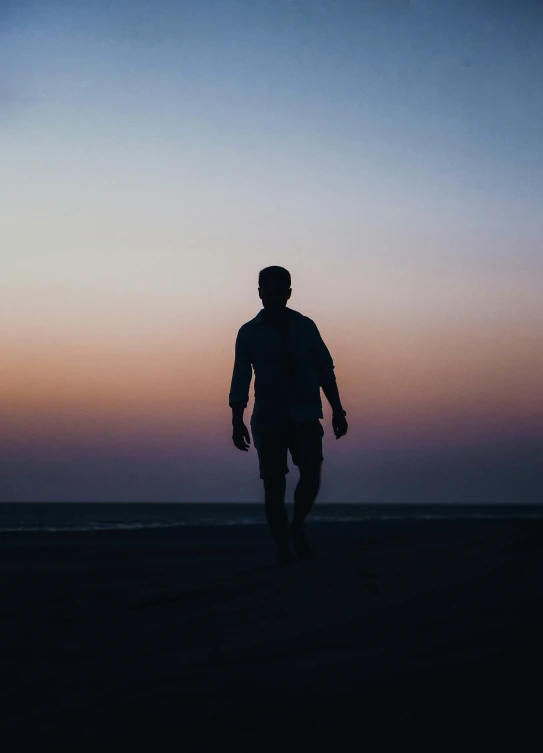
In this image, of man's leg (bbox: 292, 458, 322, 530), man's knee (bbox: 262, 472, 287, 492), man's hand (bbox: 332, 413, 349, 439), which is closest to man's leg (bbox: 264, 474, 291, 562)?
man's knee (bbox: 262, 472, 287, 492)

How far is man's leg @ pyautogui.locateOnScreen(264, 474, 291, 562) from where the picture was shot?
19.0 ft

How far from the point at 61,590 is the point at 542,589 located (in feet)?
8.62

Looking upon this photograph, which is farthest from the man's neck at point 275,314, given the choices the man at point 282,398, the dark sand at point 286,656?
the dark sand at point 286,656

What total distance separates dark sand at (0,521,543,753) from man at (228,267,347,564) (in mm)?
801

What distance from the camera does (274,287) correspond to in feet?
19.9

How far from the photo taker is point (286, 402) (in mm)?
5957

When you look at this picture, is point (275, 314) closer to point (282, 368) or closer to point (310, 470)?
point (282, 368)

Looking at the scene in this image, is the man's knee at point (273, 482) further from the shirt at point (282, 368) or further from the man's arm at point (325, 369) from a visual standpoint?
the man's arm at point (325, 369)

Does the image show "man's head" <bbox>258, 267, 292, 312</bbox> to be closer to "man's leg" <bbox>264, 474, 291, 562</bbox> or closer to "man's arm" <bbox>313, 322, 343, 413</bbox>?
"man's arm" <bbox>313, 322, 343, 413</bbox>

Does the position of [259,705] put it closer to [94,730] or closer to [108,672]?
[94,730]

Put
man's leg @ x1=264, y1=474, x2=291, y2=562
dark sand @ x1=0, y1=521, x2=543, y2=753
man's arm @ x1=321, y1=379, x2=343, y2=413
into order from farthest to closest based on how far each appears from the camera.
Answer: man's arm @ x1=321, y1=379, x2=343, y2=413 < man's leg @ x1=264, y1=474, x2=291, y2=562 < dark sand @ x1=0, y1=521, x2=543, y2=753

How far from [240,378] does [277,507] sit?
93 centimetres

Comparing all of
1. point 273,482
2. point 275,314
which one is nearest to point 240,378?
point 275,314

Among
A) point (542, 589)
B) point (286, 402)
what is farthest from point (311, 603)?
point (286, 402)
